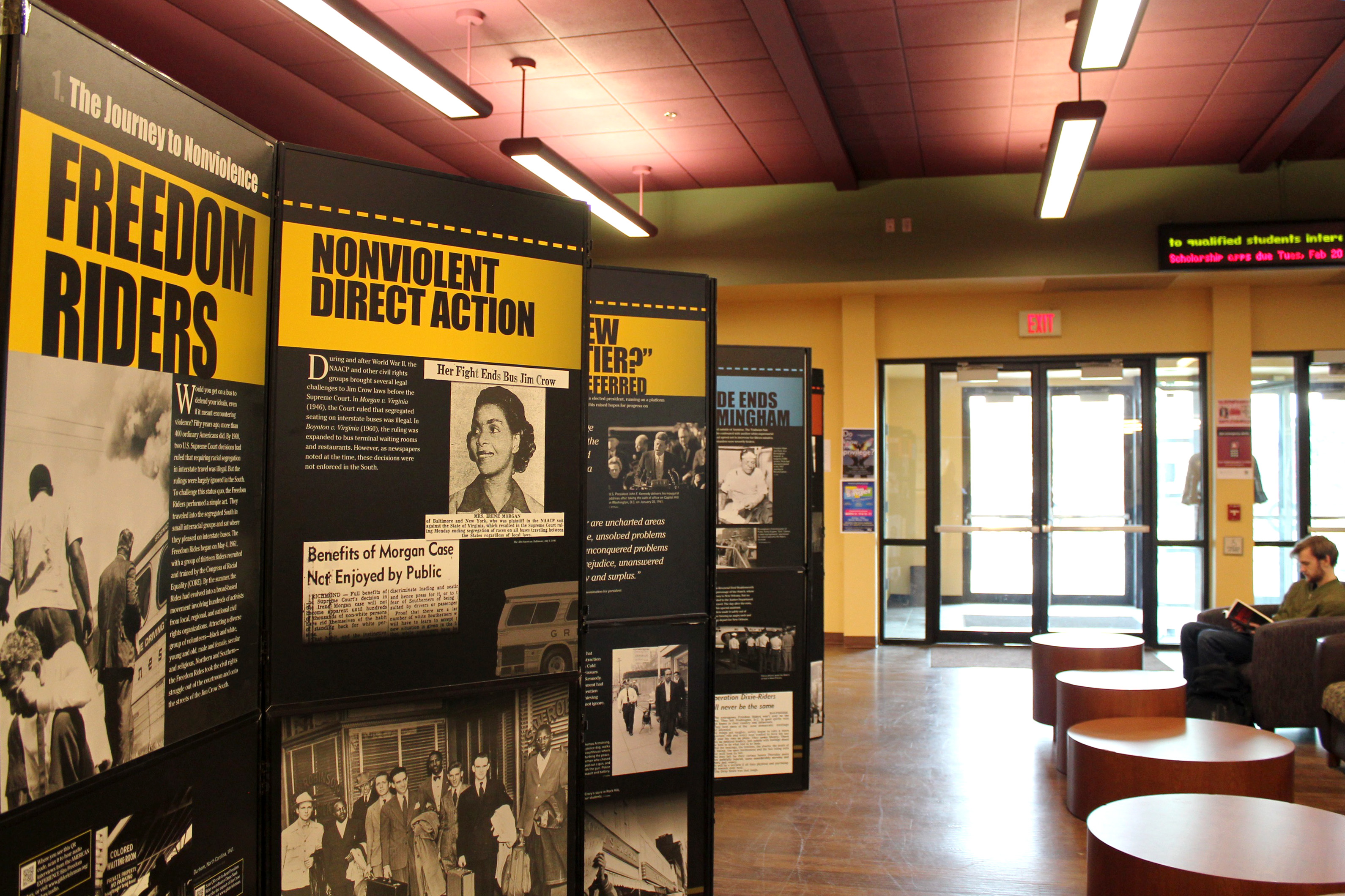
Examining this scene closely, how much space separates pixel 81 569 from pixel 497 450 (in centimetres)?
95

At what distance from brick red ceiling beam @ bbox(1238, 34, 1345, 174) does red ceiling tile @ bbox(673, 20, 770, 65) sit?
3.31 m

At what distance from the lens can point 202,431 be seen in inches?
68.1

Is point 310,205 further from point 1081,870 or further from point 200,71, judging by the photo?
point 200,71

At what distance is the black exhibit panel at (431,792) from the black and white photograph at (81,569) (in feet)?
1.40

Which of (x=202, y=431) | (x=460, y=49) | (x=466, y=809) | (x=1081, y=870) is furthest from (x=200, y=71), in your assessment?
(x=1081, y=870)

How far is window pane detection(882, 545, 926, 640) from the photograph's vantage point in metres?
8.65

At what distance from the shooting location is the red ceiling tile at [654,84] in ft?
18.2

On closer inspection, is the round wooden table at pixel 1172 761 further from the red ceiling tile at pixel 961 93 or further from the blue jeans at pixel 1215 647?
the red ceiling tile at pixel 961 93

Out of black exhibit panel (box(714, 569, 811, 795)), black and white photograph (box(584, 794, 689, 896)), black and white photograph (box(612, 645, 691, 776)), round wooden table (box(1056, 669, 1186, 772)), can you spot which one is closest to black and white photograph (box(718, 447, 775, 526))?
black exhibit panel (box(714, 569, 811, 795))

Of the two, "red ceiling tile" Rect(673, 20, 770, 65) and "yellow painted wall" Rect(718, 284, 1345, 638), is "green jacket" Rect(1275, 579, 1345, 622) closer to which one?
"yellow painted wall" Rect(718, 284, 1345, 638)

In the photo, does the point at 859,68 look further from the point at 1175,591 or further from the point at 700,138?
the point at 1175,591

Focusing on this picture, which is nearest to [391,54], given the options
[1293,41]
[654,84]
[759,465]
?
[654,84]

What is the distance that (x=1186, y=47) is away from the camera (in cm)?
523

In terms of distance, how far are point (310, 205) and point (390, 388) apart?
430mm
